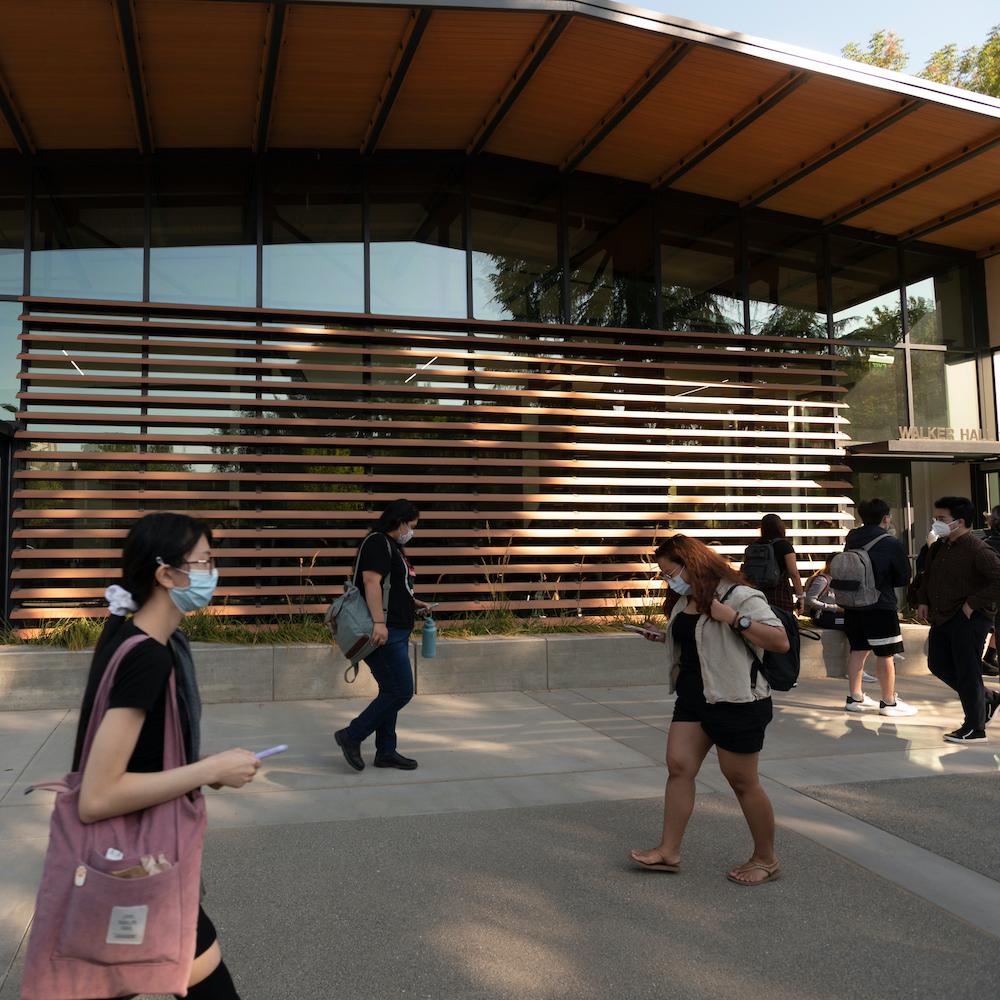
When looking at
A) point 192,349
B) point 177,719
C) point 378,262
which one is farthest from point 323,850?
point 378,262

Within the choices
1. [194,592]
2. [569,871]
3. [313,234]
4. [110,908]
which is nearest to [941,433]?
[313,234]

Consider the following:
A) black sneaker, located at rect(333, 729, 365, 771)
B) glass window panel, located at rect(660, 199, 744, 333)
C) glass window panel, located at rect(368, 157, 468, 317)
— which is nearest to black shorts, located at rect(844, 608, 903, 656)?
black sneaker, located at rect(333, 729, 365, 771)

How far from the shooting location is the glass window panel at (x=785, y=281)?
12.4 m

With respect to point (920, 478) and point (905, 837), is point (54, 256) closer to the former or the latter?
point (905, 837)

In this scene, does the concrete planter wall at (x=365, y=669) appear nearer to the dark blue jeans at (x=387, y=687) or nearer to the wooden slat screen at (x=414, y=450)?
the wooden slat screen at (x=414, y=450)

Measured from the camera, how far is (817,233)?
507 inches

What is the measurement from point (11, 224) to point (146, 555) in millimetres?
9707

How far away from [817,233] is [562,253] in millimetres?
3990

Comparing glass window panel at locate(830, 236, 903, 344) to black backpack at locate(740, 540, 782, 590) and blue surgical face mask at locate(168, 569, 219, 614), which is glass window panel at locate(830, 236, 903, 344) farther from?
blue surgical face mask at locate(168, 569, 219, 614)

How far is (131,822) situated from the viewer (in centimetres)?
200

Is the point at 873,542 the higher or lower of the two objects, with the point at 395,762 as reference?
higher

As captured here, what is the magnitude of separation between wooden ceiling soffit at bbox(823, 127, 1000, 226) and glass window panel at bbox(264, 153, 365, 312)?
6.53m

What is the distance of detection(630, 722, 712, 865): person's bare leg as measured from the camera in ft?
13.6

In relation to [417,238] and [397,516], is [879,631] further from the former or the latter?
[417,238]
